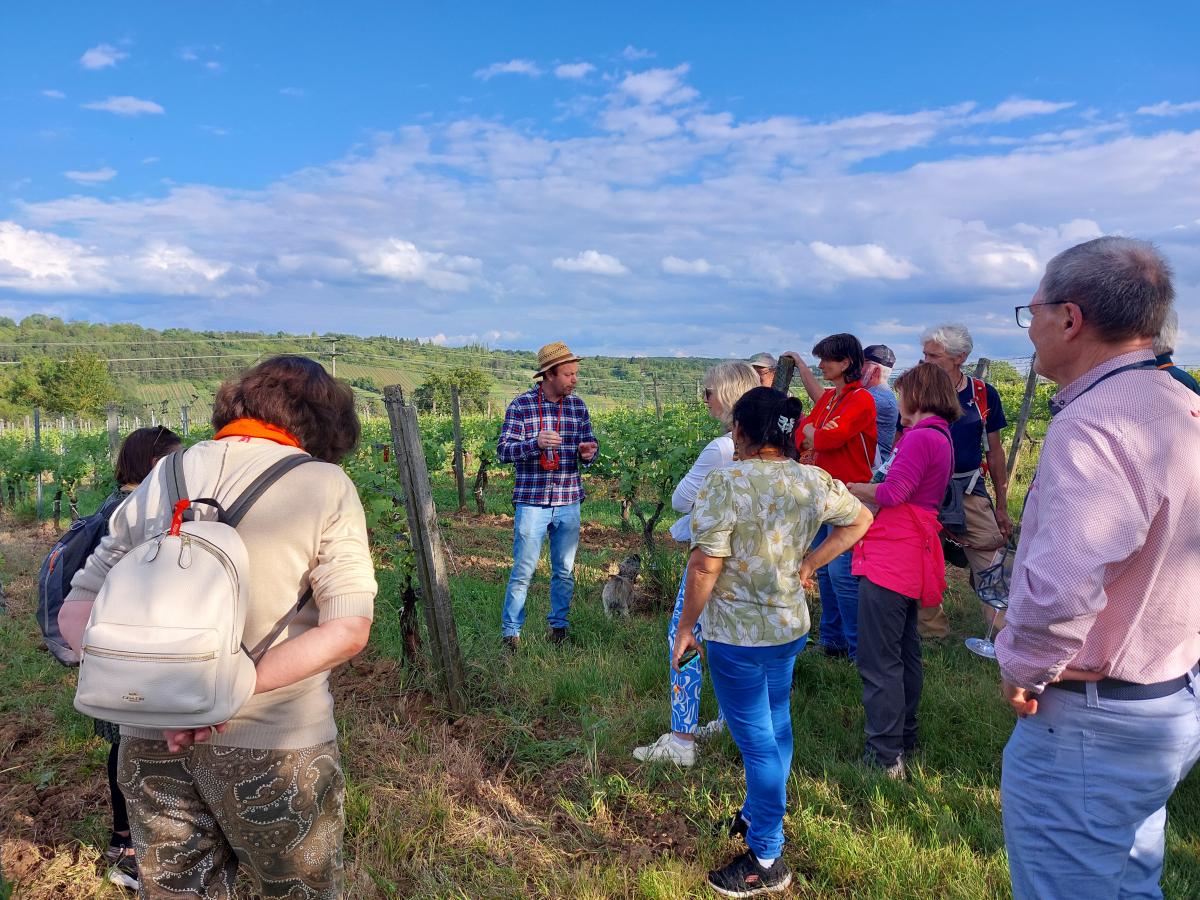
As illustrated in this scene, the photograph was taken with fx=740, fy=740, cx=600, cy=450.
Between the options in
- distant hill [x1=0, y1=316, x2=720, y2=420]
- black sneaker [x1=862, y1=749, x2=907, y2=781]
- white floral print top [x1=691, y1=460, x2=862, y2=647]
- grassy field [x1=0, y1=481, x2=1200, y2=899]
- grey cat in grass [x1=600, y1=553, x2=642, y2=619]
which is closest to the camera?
white floral print top [x1=691, y1=460, x2=862, y2=647]

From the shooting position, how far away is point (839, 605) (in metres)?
4.14

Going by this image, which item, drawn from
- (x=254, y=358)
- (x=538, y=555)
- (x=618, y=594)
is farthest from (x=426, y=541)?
(x=254, y=358)

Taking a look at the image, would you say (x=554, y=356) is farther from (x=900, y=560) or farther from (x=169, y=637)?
(x=169, y=637)

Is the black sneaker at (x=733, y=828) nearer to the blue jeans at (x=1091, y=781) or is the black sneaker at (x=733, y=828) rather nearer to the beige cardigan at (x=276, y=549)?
the blue jeans at (x=1091, y=781)

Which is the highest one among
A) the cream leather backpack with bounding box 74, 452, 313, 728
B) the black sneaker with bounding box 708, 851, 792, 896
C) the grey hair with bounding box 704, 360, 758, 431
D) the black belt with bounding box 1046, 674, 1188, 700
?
the grey hair with bounding box 704, 360, 758, 431

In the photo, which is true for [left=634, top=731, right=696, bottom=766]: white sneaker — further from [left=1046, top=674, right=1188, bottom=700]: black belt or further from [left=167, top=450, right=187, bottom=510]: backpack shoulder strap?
[left=167, top=450, right=187, bottom=510]: backpack shoulder strap

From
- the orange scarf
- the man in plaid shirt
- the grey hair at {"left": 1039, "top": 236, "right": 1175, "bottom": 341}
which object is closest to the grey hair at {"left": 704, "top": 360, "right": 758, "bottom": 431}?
the man in plaid shirt

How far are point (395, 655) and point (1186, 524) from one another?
391cm

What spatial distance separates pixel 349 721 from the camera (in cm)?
357

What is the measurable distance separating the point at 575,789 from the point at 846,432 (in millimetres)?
2173

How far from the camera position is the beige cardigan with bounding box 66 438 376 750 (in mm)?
1572

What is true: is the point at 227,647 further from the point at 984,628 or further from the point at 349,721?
the point at 984,628

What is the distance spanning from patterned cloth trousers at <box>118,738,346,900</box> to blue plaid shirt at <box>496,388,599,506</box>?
9.73ft

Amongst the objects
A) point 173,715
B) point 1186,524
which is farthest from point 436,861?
point 1186,524
